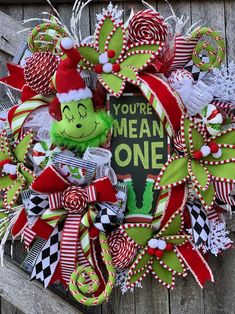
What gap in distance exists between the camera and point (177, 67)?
144 cm

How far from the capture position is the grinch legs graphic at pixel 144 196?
4.65 ft

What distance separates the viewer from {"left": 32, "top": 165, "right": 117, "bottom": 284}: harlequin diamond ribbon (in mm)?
1380

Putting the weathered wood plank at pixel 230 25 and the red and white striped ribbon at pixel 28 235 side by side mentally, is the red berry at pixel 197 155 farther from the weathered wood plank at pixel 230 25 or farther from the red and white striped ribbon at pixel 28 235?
the red and white striped ribbon at pixel 28 235

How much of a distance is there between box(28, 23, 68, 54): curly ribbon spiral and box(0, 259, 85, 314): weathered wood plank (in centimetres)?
63

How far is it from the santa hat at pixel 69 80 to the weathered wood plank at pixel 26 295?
1.84 ft

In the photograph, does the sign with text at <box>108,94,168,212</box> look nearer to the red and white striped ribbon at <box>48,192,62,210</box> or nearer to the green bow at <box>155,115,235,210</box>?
the green bow at <box>155,115,235,210</box>

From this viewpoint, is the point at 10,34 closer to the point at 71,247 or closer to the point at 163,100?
the point at 163,100

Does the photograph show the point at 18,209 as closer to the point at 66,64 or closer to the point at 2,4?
the point at 66,64

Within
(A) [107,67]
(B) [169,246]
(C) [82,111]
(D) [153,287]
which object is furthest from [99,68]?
(D) [153,287]

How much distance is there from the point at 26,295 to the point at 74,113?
588 millimetres

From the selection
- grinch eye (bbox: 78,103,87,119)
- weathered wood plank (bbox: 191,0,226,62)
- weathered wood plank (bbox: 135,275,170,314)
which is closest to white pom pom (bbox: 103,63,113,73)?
grinch eye (bbox: 78,103,87,119)

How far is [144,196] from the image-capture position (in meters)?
1.42

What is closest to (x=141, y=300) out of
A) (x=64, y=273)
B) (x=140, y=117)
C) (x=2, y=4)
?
(x=64, y=273)

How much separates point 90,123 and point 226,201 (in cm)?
41
